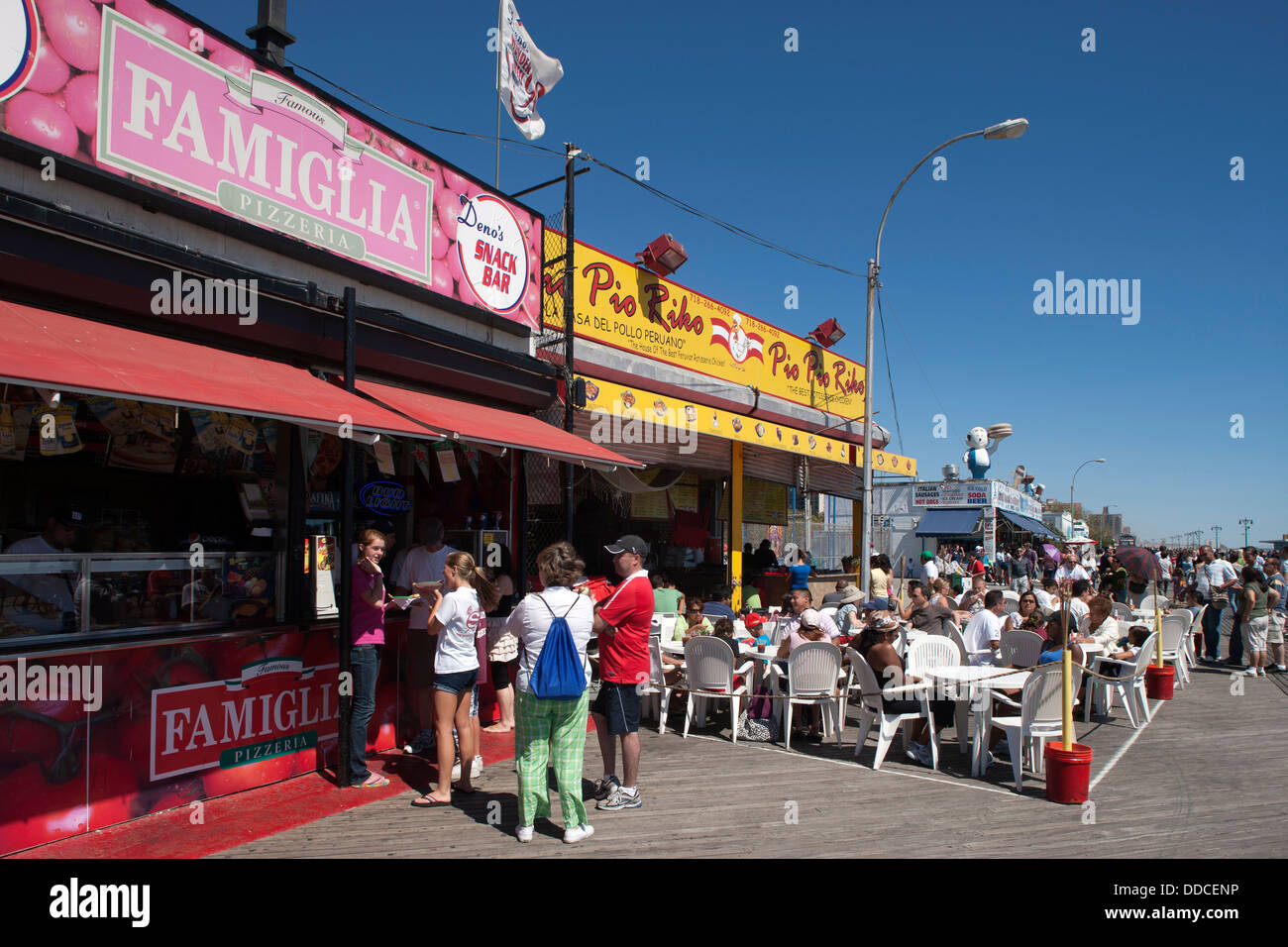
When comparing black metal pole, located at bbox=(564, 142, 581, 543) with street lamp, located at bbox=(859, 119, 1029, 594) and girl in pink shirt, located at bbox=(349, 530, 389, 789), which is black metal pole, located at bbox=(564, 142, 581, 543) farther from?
street lamp, located at bbox=(859, 119, 1029, 594)

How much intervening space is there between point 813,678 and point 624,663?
108 inches

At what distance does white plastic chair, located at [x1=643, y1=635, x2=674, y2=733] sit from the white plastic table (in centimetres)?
246

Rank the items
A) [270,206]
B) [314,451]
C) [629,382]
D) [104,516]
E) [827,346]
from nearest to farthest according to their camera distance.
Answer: [270,206] < [314,451] < [104,516] < [629,382] < [827,346]

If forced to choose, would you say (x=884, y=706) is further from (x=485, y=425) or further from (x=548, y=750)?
(x=485, y=425)

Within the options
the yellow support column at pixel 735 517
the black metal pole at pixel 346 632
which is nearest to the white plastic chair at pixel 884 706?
the black metal pole at pixel 346 632

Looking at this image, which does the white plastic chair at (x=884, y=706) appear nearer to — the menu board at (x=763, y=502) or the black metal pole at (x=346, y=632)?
the black metal pole at (x=346, y=632)

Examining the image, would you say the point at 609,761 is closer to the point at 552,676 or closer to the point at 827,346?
the point at 552,676

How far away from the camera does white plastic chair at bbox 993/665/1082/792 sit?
5.90 meters

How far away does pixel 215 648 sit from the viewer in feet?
17.3

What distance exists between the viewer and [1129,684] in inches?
323

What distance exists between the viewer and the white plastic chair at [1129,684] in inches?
318

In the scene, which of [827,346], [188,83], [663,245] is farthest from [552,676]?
[827,346]

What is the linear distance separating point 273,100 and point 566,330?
3.86 m

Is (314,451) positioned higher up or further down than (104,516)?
higher up
